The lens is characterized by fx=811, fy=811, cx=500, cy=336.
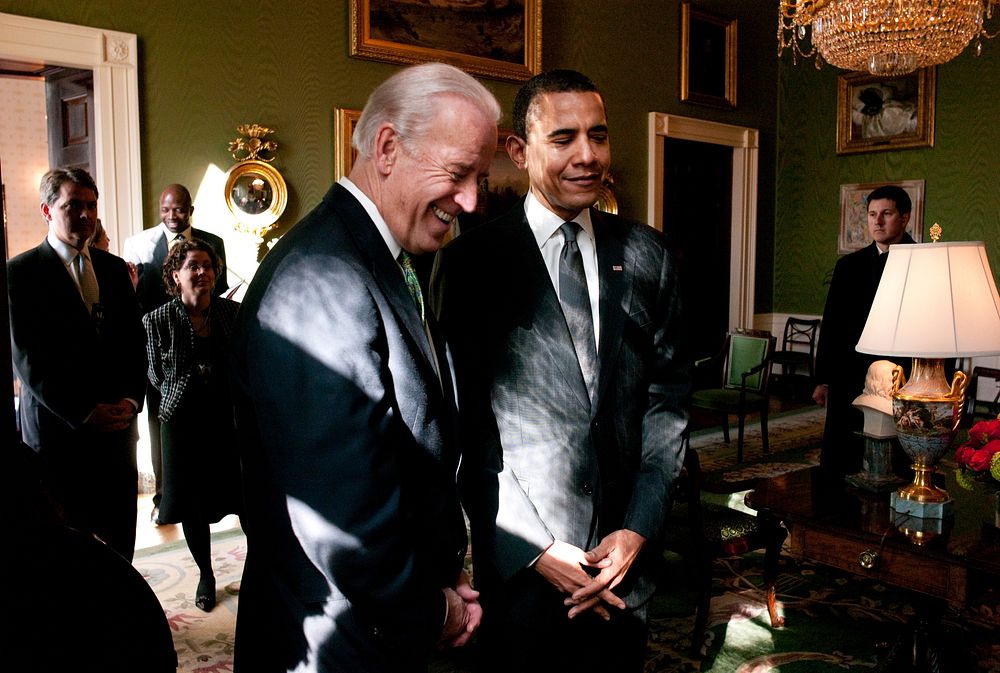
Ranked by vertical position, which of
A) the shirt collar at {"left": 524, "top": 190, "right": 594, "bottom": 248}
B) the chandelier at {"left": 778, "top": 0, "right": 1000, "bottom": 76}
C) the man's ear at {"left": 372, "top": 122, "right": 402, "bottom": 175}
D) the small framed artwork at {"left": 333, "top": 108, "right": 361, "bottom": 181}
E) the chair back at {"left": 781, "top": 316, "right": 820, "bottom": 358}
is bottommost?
the chair back at {"left": 781, "top": 316, "right": 820, "bottom": 358}

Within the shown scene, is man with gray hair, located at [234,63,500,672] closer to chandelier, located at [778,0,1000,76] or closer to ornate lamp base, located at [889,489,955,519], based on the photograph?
ornate lamp base, located at [889,489,955,519]

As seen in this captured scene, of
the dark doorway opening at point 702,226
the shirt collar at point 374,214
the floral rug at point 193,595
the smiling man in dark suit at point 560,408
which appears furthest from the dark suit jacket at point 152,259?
the dark doorway opening at point 702,226

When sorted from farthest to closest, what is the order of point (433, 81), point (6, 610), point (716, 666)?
point (716, 666) → point (433, 81) → point (6, 610)

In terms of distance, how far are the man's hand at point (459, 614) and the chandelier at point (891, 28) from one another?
4.49m

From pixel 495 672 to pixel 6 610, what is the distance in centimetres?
122

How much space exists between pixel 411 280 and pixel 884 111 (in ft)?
30.1

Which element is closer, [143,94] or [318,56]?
[143,94]

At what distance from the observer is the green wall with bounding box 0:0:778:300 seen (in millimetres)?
5531

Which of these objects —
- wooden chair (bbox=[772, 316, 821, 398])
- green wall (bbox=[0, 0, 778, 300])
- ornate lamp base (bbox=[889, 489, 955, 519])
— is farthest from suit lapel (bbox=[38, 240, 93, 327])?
wooden chair (bbox=[772, 316, 821, 398])

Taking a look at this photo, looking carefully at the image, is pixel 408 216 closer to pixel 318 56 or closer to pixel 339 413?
pixel 339 413

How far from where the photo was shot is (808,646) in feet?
10.4

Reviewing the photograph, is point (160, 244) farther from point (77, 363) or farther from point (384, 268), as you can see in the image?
point (384, 268)

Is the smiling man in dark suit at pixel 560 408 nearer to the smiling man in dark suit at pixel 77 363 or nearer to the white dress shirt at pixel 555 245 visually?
the white dress shirt at pixel 555 245

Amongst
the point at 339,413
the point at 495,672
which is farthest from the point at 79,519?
the point at 339,413
